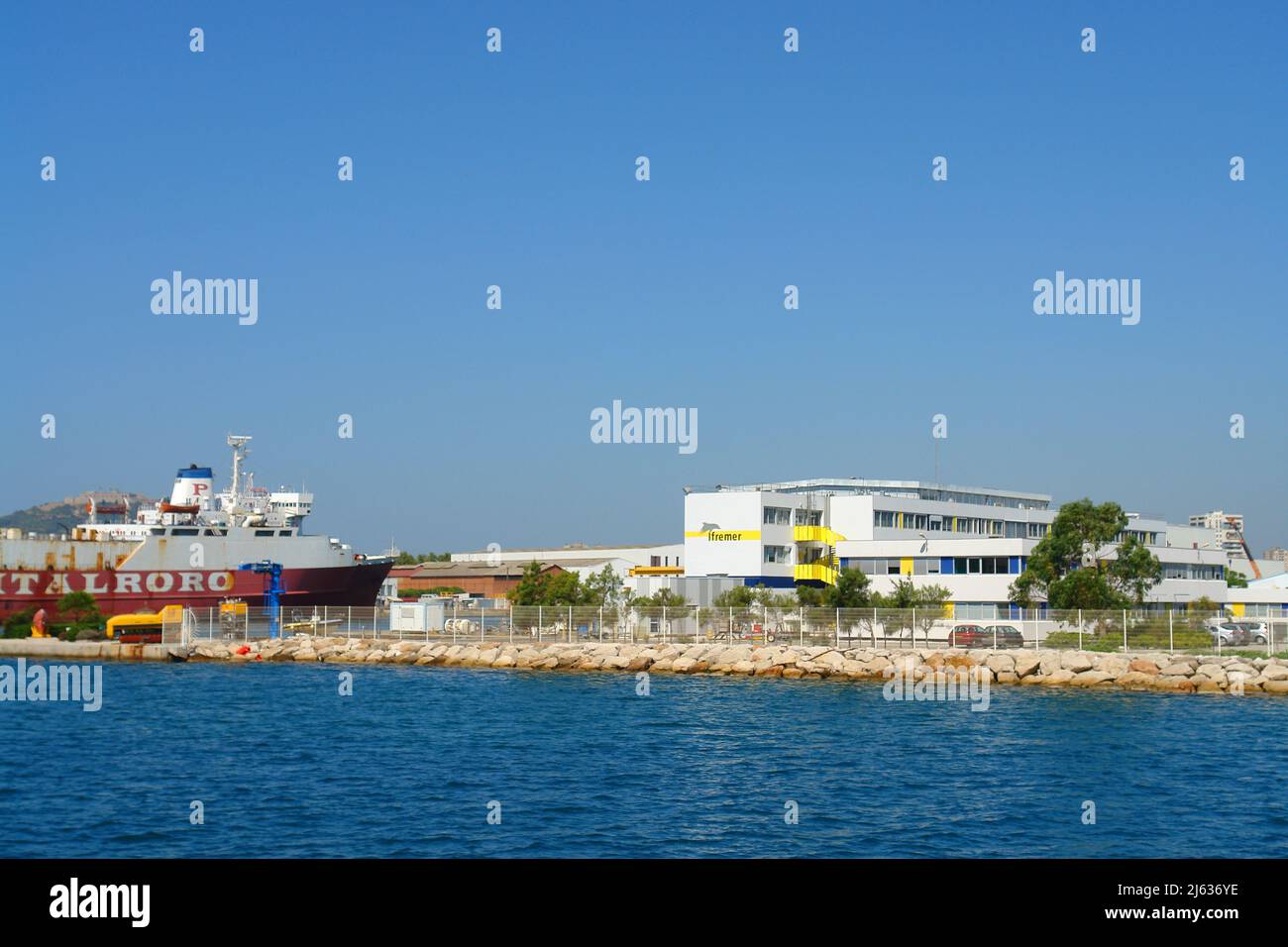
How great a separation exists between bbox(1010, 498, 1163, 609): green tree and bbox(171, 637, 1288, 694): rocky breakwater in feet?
45.6

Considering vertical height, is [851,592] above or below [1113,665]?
above

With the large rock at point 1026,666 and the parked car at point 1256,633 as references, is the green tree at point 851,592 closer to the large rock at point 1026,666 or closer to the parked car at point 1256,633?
the large rock at point 1026,666

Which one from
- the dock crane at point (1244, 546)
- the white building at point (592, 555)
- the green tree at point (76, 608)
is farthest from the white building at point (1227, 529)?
the green tree at point (76, 608)

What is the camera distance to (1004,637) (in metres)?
48.8

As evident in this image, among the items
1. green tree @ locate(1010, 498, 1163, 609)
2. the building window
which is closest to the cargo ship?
the building window

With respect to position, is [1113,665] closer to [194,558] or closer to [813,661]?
[813,661]

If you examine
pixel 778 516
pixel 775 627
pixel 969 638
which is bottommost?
pixel 969 638

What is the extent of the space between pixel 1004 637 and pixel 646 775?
88.2 ft

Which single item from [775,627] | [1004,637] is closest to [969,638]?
[1004,637]

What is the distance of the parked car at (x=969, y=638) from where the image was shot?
48969 mm

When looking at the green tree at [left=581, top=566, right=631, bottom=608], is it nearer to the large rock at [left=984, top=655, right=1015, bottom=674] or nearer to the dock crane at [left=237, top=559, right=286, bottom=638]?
the dock crane at [left=237, top=559, right=286, bottom=638]

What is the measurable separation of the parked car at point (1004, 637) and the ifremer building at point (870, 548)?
11.7 metres
